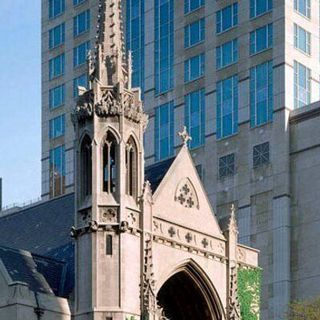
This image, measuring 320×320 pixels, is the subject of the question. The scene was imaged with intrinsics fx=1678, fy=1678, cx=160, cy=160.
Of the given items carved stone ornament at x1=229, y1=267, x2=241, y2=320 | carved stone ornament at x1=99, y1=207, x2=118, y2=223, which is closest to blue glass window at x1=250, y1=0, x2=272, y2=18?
carved stone ornament at x1=229, y1=267, x2=241, y2=320

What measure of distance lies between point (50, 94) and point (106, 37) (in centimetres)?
6168

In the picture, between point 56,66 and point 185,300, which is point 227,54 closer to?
point 56,66

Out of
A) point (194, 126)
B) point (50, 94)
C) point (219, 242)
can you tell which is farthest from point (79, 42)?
point (219, 242)

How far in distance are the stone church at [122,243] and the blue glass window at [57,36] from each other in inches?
2246

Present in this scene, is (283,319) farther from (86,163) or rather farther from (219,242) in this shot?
(86,163)

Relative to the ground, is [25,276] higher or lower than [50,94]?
lower

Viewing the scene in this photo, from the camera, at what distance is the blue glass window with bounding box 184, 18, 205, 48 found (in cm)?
12962

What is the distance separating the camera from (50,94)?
469ft

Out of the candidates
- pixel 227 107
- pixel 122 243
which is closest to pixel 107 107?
pixel 122 243

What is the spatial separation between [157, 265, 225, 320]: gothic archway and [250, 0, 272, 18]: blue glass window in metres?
44.3

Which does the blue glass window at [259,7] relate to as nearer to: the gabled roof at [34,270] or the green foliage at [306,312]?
the green foliage at [306,312]

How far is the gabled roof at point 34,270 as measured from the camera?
79.1m

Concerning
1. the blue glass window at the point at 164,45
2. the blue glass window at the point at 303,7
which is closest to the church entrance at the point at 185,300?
the blue glass window at the point at 303,7

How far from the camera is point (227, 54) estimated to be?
416ft
